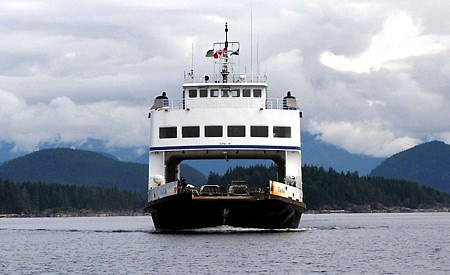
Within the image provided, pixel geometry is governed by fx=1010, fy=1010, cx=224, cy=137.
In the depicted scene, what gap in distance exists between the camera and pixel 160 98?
67000mm

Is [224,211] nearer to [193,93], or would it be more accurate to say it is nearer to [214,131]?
[214,131]

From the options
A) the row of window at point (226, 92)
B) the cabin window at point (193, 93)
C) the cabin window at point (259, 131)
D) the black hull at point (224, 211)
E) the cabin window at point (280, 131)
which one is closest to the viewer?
the black hull at point (224, 211)

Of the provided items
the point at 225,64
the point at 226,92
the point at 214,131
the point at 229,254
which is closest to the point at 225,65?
the point at 225,64

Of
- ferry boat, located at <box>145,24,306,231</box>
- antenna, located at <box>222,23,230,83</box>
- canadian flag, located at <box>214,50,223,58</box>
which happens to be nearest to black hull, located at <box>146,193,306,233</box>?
ferry boat, located at <box>145,24,306,231</box>

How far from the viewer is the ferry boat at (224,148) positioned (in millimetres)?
58000

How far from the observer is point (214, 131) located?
210 ft

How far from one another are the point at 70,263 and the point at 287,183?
816 inches

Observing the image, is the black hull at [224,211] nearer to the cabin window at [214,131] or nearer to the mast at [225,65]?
the cabin window at [214,131]

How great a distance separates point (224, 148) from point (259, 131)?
8.09 ft

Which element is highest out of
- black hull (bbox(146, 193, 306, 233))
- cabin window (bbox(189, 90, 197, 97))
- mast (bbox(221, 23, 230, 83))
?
mast (bbox(221, 23, 230, 83))

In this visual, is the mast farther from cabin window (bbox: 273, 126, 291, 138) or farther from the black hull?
the black hull

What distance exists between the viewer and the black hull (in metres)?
56.8

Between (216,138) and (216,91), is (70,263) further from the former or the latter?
(216,91)

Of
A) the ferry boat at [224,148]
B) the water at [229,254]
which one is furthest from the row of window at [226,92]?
the water at [229,254]
